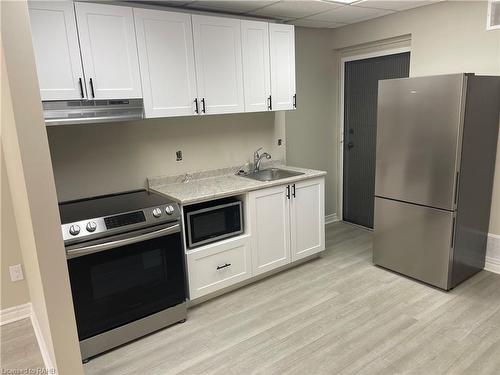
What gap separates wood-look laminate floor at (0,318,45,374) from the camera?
2.29 meters

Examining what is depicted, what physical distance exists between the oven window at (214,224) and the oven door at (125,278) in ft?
0.70

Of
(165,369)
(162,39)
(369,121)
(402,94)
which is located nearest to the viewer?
(165,369)

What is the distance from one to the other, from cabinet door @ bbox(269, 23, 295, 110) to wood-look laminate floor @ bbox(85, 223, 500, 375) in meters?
1.72

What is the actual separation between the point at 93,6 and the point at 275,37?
1.60 metres

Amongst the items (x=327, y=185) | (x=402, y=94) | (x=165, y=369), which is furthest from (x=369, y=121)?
(x=165, y=369)

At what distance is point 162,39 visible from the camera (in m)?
2.72

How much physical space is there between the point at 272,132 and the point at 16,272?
8.71 ft

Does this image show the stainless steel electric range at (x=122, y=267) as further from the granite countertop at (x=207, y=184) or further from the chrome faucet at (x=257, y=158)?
the chrome faucet at (x=257, y=158)

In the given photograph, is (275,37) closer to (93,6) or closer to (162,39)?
(162,39)

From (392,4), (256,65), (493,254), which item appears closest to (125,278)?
(256,65)

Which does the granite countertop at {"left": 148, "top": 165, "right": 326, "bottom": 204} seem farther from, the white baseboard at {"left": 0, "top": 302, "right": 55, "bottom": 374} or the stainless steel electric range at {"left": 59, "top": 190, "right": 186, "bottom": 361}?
the white baseboard at {"left": 0, "top": 302, "right": 55, "bottom": 374}

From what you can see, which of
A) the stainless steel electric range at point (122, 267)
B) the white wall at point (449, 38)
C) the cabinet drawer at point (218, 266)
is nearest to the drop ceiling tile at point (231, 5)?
the white wall at point (449, 38)

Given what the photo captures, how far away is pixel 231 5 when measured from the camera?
123 inches

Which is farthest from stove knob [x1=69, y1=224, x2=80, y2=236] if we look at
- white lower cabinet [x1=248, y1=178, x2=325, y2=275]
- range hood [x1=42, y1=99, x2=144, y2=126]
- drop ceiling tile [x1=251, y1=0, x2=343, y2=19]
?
drop ceiling tile [x1=251, y1=0, x2=343, y2=19]
